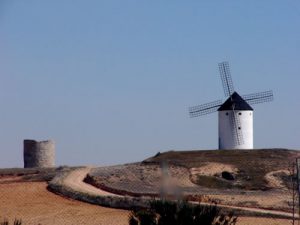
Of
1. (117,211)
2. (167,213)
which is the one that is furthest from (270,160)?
(167,213)

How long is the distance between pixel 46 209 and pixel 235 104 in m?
20.9

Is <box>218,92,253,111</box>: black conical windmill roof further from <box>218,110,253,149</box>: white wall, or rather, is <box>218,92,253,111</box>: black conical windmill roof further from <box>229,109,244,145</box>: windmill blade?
<box>229,109,244,145</box>: windmill blade

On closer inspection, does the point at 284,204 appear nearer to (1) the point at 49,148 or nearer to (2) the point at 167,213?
(2) the point at 167,213

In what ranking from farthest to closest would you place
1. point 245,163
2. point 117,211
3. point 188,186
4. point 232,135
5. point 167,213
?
point 232,135 < point 245,163 < point 188,186 < point 117,211 < point 167,213

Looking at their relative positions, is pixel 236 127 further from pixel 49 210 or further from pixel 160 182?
pixel 49 210

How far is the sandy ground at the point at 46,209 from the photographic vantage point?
1163 inches

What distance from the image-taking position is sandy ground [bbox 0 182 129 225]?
2955 cm

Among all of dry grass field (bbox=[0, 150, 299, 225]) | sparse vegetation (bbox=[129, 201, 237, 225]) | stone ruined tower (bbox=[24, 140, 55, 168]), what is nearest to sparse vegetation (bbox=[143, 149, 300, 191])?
dry grass field (bbox=[0, 150, 299, 225])

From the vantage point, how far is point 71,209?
3291 centimetres

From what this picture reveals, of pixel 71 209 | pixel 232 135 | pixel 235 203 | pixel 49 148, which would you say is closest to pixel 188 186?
pixel 235 203

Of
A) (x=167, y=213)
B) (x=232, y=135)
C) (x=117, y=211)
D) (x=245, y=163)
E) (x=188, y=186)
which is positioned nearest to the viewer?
(x=167, y=213)

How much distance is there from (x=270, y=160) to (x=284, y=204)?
9684 mm

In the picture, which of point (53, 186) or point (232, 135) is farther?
point (232, 135)

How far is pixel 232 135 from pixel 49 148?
12.3 m
